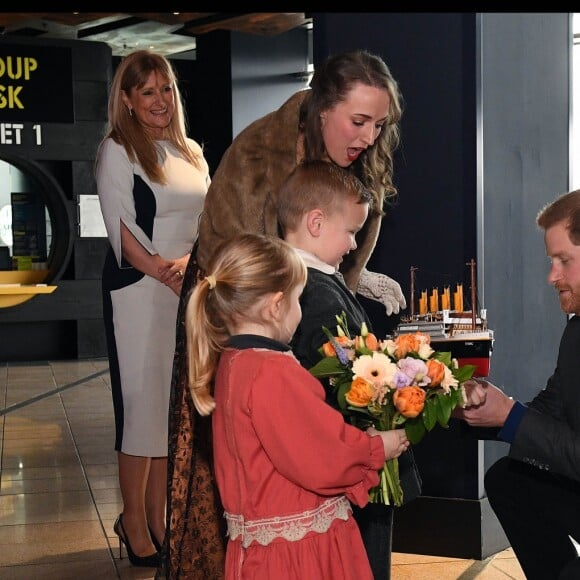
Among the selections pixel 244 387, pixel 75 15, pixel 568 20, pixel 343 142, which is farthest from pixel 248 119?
pixel 244 387

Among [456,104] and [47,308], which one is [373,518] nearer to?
[456,104]

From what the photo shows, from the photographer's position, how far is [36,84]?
11328 mm

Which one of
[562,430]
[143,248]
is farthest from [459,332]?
[143,248]

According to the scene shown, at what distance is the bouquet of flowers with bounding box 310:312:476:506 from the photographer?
214 cm

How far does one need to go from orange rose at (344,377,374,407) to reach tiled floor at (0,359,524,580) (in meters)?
1.59

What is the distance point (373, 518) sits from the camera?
2.58 metres

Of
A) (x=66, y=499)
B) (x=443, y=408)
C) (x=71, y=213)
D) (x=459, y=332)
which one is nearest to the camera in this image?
(x=443, y=408)

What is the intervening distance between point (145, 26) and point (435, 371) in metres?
9.76

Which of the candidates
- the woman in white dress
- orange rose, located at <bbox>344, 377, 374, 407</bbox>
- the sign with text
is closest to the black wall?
the sign with text

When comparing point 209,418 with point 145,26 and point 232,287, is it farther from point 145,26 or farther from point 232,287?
point 145,26

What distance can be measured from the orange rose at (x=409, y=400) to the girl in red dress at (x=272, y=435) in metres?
0.11

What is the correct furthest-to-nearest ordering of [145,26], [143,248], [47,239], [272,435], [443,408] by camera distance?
[47,239], [145,26], [143,248], [443,408], [272,435]

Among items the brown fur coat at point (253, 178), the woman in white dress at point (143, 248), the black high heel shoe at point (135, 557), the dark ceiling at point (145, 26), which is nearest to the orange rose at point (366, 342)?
the brown fur coat at point (253, 178)

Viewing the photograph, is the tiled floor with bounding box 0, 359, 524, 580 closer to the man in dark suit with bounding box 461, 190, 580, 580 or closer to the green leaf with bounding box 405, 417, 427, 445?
the man in dark suit with bounding box 461, 190, 580, 580
